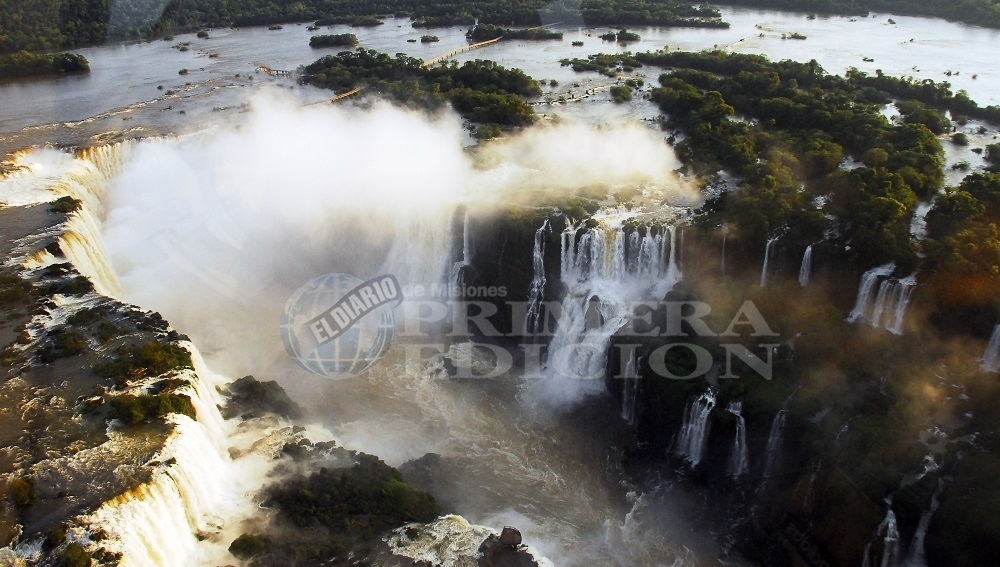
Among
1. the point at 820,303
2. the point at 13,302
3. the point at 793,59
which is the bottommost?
the point at 820,303

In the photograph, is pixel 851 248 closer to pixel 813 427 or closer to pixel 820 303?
pixel 820 303

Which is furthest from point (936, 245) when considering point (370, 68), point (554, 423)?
point (370, 68)

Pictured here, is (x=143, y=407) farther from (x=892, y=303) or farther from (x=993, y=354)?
(x=993, y=354)

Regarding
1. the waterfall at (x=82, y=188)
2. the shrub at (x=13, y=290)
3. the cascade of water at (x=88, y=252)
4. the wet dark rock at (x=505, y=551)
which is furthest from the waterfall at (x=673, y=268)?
the shrub at (x=13, y=290)

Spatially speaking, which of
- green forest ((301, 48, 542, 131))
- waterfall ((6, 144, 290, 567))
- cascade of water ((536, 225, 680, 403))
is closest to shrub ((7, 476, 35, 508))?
waterfall ((6, 144, 290, 567))

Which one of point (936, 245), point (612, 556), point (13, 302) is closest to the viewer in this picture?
point (612, 556)

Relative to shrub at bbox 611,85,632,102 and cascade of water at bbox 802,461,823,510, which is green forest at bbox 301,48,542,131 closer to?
shrub at bbox 611,85,632,102

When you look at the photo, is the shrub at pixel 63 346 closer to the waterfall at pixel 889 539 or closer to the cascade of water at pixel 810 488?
the cascade of water at pixel 810 488
